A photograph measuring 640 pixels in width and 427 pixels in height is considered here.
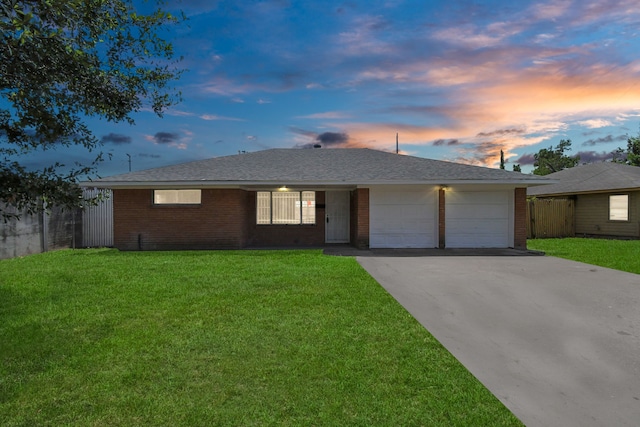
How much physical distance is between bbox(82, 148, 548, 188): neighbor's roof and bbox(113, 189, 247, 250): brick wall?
0.83 m

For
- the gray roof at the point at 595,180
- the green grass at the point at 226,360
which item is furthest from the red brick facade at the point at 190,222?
the gray roof at the point at 595,180

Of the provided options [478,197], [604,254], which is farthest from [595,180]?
[478,197]

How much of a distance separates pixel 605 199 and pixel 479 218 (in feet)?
36.3

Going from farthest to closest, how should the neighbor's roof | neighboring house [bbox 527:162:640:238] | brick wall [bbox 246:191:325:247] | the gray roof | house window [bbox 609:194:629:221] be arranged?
the gray roof
house window [bbox 609:194:629:221]
neighboring house [bbox 527:162:640:238]
brick wall [bbox 246:191:325:247]
the neighbor's roof

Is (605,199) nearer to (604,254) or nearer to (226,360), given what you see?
(604,254)

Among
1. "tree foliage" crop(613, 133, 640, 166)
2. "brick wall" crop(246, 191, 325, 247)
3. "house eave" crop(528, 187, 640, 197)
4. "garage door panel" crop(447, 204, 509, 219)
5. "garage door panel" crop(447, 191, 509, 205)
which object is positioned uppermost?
"tree foliage" crop(613, 133, 640, 166)

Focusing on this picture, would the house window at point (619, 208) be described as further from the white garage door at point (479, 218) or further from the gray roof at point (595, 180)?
the white garage door at point (479, 218)

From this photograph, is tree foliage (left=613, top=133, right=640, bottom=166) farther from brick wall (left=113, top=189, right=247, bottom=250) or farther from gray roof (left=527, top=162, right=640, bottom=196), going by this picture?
brick wall (left=113, top=189, right=247, bottom=250)

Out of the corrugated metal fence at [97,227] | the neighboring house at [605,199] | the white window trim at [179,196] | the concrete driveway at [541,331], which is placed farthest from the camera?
the neighboring house at [605,199]

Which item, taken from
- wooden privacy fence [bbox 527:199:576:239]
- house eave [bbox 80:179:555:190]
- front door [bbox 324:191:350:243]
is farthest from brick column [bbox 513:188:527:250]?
front door [bbox 324:191:350:243]

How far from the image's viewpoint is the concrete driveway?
10.8ft

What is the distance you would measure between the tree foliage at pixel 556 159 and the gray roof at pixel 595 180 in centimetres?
3322

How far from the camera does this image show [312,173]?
49.2ft

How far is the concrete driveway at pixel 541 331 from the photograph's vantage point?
10.8 feet
